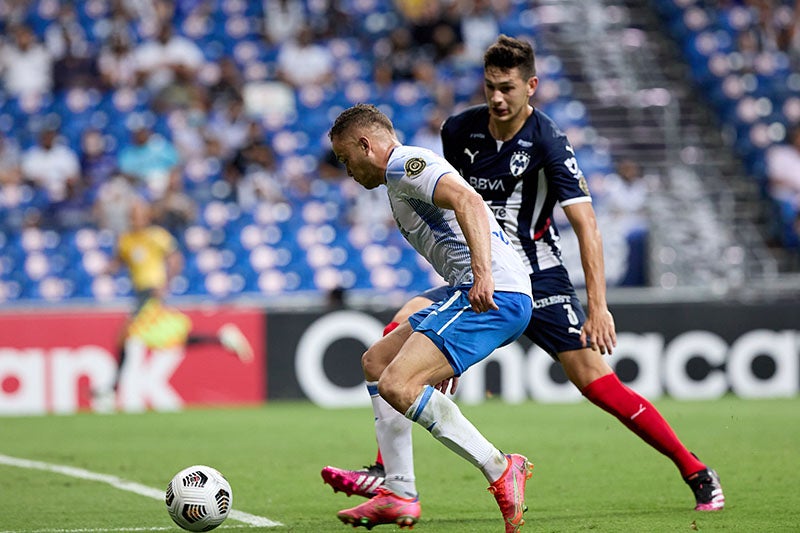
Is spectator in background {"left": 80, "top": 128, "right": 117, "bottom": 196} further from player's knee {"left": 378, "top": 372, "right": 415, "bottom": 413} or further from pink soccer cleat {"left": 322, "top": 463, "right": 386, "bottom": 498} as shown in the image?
player's knee {"left": 378, "top": 372, "right": 415, "bottom": 413}

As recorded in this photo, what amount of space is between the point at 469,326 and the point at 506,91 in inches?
65.4

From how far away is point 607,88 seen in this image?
67.3ft

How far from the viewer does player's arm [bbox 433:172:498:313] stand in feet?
17.8

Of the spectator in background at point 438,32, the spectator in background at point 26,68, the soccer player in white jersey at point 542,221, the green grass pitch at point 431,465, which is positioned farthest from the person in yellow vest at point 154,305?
the soccer player in white jersey at point 542,221

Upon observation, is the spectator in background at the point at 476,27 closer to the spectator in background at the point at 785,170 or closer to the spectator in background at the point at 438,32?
the spectator in background at the point at 438,32

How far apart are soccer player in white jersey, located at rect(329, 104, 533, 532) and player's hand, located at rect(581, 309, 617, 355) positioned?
64 centimetres

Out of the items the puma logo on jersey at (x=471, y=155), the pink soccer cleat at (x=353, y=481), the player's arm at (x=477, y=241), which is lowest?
the pink soccer cleat at (x=353, y=481)

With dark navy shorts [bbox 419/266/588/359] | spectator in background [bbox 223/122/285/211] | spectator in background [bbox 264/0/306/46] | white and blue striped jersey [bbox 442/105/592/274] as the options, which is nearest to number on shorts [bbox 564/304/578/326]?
dark navy shorts [bbox 419/266/588/359]

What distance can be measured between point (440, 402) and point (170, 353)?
9.44 m

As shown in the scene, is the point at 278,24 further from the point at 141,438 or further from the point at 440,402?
the point at 440,402

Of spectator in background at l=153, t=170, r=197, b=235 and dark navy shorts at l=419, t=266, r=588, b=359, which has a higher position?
spectator in background at l=153, t=170, r=197, b=235

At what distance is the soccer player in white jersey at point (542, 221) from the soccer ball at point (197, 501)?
0.66 metres

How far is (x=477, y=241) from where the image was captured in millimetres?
5426

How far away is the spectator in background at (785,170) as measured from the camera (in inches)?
712
